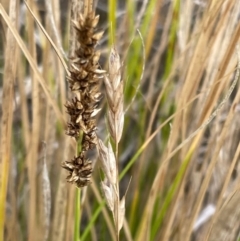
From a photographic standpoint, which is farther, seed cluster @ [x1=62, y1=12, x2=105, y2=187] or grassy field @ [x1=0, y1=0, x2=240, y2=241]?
grassy field @ [x1=0, y1=0, x2=240, y2=241]

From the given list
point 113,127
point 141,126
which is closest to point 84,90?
point 113,127

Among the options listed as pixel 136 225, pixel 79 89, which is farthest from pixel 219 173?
pixel 79 89

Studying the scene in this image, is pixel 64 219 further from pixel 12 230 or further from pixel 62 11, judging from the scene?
pixel 62 11

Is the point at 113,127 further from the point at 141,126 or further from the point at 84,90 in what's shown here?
the point at 141,126

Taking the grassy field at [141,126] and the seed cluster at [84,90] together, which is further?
the grassy field at [141,126]
